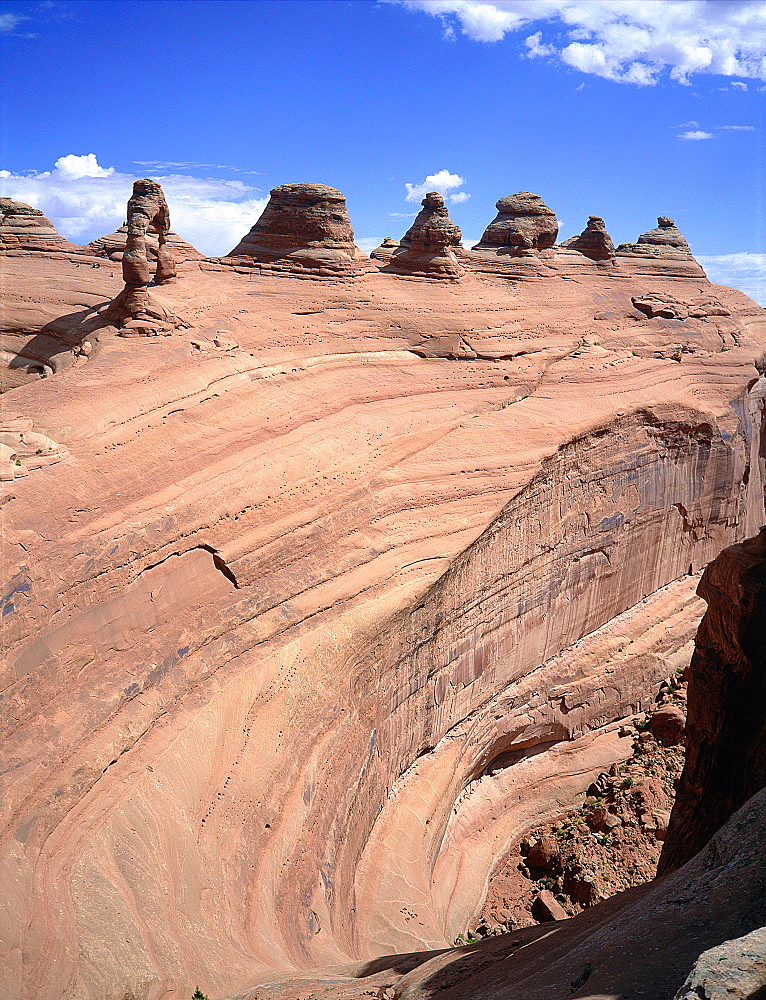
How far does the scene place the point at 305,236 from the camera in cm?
1670

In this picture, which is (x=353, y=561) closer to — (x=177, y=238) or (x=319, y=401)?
(x=319, y=401)

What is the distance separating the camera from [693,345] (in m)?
20.1

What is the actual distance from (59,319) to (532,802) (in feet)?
45.9

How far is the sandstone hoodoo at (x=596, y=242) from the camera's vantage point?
2877 centimetres

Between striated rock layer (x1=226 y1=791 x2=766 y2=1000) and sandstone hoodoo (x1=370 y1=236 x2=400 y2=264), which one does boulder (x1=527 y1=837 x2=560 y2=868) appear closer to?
striated rock layer (x1=226 y1=791 x2=766 y2=1000)

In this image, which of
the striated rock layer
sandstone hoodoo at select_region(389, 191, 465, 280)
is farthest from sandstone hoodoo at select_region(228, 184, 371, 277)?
the striated rock layer

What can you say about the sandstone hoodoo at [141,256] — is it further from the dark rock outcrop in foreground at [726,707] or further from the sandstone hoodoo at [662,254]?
the sandstone hoodoo at [662,254]

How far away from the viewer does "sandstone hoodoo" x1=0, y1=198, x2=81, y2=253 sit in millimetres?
22750

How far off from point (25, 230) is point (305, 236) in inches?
457

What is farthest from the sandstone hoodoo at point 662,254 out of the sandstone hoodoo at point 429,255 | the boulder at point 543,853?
the boulder at point 543,853

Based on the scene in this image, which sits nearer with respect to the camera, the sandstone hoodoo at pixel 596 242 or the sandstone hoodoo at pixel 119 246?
the sandstone hoodoo at pixel 119 246

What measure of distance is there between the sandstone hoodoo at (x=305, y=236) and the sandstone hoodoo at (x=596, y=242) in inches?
598

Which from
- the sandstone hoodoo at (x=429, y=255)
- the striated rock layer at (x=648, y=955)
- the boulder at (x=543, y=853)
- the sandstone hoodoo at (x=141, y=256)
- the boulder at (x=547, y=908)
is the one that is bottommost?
the boulder at (x=547, y=908)

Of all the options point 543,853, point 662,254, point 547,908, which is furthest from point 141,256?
point 662,254
